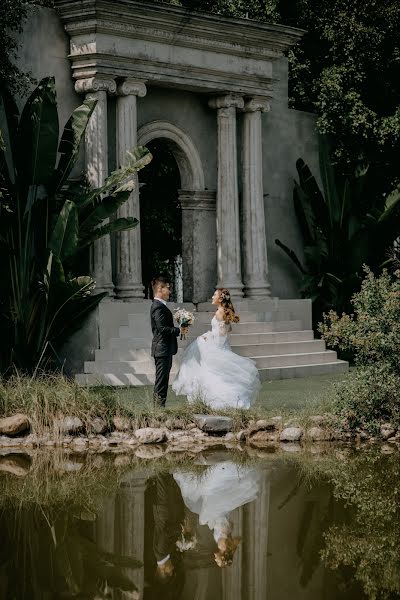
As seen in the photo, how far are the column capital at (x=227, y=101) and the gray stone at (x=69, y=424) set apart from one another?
8989mm

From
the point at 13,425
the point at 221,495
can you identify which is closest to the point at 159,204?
the point at 13,425

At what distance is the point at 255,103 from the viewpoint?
20.9 meters

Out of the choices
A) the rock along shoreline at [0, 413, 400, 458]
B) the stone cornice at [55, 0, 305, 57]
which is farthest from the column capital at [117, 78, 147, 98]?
the rock along shoreline at [0, 413, 400, 458]

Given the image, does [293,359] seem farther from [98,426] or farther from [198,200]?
[98,426]

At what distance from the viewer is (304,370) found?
19.2 metres

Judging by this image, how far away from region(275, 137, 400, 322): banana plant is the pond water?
9.15m

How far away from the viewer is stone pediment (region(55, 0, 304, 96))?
717 inches

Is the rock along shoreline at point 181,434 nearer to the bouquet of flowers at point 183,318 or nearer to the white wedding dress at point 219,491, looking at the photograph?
the white wedding dress at point 219,491

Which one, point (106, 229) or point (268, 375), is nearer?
point (106, 229)

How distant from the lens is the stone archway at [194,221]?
67.7ft

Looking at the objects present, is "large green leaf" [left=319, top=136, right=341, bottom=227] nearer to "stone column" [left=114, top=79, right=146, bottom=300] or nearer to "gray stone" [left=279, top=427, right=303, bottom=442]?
"stone column" [left=114, top=79, right=146, bottom=300]

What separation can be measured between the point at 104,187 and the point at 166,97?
3869 millimetres

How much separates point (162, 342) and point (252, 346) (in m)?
4.90

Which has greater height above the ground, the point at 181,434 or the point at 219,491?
the point at 181,434
